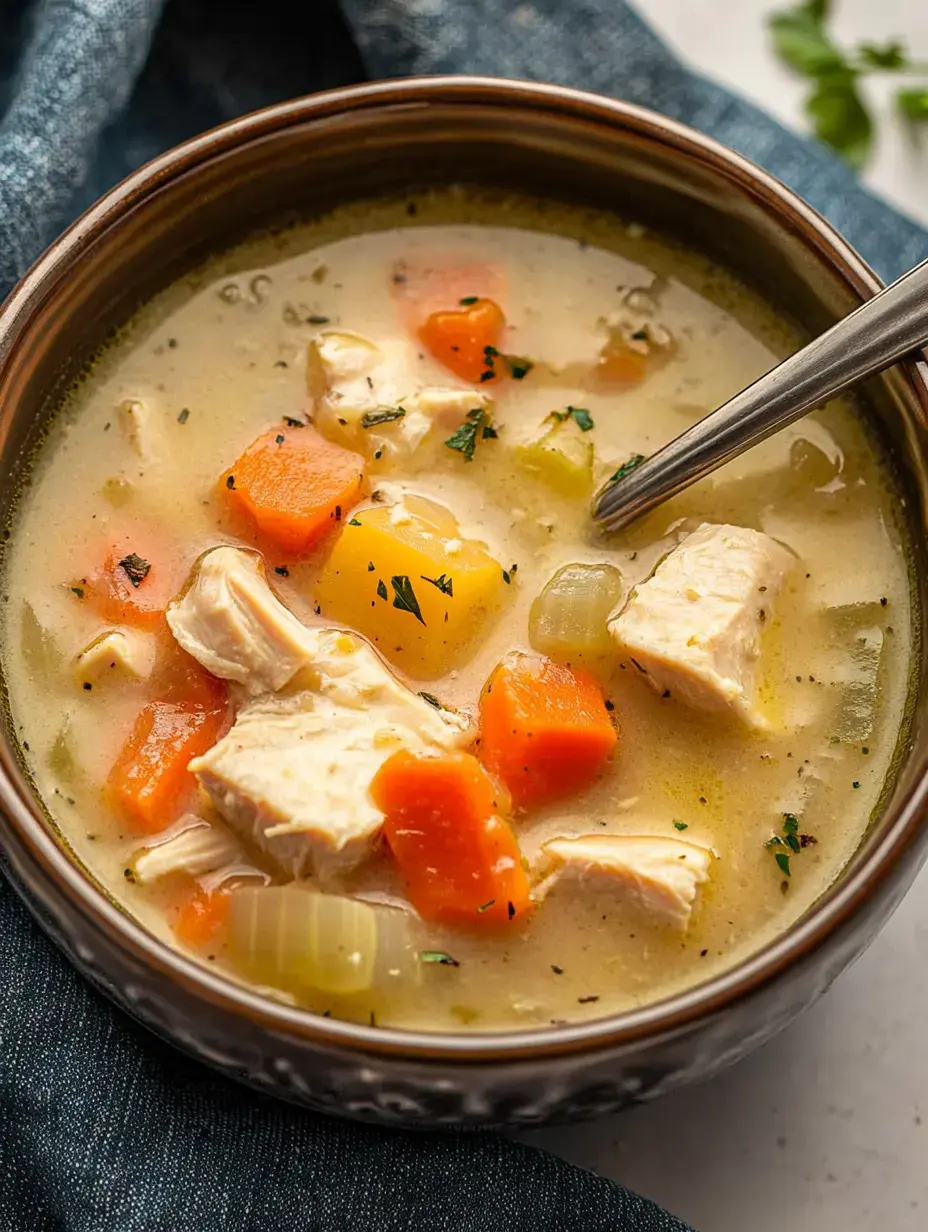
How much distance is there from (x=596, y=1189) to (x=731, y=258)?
161 centimetres

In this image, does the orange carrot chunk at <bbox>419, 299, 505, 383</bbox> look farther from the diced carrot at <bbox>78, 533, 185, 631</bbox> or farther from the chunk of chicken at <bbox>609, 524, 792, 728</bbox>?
the diced carrot at <bbox>78, 533, 185, 631</bbox>

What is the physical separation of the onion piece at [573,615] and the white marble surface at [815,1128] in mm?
805

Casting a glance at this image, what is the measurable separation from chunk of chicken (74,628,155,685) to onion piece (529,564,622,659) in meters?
0.62

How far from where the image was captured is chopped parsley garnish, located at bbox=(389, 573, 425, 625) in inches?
93.1

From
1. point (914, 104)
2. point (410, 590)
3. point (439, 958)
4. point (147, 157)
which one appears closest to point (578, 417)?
point (410, 590)

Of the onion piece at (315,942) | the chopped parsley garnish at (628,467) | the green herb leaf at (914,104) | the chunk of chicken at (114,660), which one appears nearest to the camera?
the onion piece at (315,942)

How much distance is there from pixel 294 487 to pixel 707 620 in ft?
2.30

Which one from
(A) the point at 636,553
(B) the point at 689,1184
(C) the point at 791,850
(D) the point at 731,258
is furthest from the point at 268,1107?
(D) the point at 731,258

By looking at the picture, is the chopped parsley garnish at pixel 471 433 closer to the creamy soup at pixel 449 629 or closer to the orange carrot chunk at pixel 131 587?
the creamy soup at pixel 449 629

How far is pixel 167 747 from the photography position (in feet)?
7.61

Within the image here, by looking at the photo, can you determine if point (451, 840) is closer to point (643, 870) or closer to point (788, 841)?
point (643, 870)

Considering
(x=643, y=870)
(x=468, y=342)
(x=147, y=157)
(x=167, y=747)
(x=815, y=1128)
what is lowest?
(x=815, y=1128)

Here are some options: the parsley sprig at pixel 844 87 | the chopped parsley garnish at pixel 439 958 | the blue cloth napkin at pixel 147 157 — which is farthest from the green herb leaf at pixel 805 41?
the chopped parsley garnish at pixel 439 958

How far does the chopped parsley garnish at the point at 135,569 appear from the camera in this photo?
2461mm
